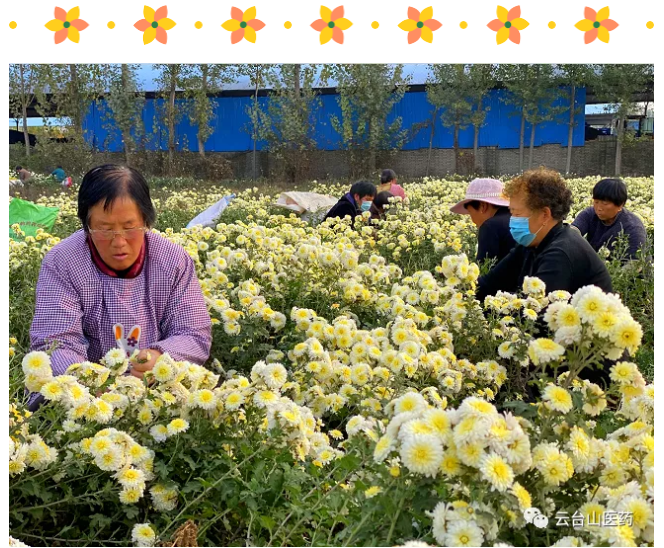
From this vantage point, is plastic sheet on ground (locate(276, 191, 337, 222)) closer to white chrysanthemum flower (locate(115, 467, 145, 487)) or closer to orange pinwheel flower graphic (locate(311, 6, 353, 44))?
orange pinwheel flower graphic (locate(311, 6, 353, 44))

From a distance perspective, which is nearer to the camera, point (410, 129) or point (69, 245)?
point (69, 245)

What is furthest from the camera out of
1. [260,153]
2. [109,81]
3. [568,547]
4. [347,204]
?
[109,81]

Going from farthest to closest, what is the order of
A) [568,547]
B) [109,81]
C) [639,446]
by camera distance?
[109,81] → [639,446] → [568,547]

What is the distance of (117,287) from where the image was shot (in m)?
2.69

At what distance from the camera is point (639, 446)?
4.80 ft

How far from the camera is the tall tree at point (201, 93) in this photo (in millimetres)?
14117

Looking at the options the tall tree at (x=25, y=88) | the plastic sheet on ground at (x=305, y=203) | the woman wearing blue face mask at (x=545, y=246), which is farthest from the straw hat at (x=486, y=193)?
the tall tree at (x=25, y=88)

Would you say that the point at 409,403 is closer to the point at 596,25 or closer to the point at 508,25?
the point at 508,25

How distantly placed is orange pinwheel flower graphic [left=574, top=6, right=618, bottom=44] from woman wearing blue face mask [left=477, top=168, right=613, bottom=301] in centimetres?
121

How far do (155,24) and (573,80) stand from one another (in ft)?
21.5

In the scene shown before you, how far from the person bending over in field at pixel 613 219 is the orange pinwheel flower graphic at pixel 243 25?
146 inches

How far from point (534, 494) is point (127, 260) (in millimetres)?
1824

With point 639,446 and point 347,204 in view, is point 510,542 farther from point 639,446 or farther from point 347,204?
point 347,204
